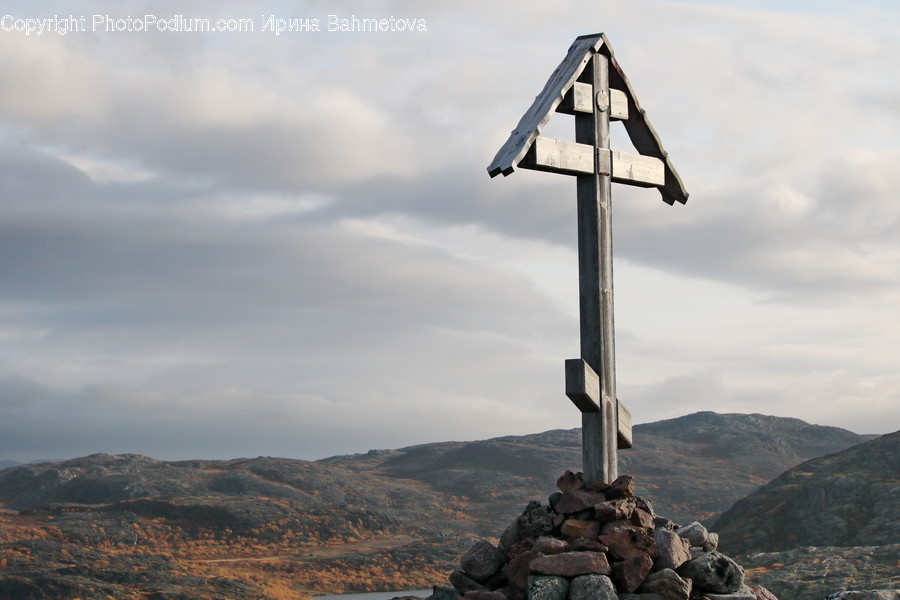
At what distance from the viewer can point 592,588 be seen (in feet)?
33.0

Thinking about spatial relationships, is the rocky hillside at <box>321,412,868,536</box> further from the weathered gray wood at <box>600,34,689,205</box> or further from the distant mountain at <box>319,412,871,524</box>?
the weathered gray wood at <box>600,34,689,205</box>

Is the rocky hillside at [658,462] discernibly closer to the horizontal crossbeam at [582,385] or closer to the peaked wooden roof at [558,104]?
the peaked wooden roof at [558,104]

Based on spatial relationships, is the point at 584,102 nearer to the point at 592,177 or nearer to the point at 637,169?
the point at 592,177

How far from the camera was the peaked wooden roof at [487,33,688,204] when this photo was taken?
1090cm

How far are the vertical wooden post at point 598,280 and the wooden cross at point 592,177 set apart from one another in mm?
12

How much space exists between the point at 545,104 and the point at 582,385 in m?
3.38

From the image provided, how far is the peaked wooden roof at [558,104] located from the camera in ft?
35.8

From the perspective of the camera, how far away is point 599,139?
1181cm

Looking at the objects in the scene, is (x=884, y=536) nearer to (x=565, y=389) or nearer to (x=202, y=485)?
(x=565, y=389)

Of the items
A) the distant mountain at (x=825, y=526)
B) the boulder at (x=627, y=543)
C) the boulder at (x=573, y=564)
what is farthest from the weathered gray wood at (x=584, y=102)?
the distant mountain at (x=825, y=526)

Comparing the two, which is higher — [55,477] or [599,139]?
[599,139]

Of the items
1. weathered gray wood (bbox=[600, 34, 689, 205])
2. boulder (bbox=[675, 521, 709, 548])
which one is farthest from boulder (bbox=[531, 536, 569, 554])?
weathered gray wood (bbox=[600, 34, 689, 205])

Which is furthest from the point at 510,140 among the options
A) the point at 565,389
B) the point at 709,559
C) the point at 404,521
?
the point at 404,521

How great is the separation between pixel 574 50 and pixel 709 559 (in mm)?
6436
